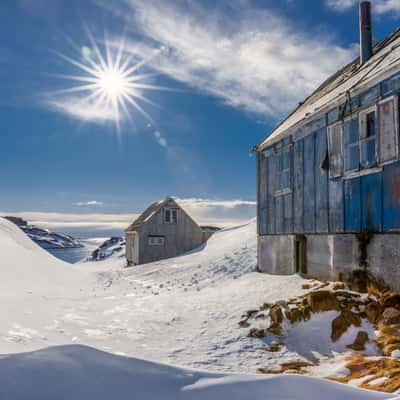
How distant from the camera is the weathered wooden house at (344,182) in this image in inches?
297

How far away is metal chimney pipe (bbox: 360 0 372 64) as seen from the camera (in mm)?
11578

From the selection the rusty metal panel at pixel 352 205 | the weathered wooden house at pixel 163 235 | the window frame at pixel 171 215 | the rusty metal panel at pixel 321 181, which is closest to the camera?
→ the rusty metal panel at pixel 352 205

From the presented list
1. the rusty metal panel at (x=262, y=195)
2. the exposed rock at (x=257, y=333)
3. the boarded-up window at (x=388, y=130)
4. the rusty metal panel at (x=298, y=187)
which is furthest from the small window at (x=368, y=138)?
the rusty metal panel at (x=262, y=195)

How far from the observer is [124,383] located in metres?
3.16

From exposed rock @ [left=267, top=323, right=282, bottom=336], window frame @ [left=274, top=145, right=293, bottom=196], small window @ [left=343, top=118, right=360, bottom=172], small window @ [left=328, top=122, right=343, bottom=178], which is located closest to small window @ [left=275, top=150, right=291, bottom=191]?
window frame @ [left=274, top=145, right=293, bottom=196]

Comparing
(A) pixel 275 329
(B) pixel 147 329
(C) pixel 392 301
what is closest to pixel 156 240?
(B) pixel 147 329

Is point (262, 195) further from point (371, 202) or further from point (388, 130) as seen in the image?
point (388, 130)

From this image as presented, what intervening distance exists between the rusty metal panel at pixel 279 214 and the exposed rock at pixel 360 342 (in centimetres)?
616

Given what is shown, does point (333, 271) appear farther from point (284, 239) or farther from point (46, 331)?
point (46, 331)

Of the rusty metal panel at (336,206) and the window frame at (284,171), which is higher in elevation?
the window frame at (284,171)

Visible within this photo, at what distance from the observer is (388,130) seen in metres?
7.55

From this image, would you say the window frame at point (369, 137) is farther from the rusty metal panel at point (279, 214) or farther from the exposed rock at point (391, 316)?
the rusty metal panel at point (279, 214)

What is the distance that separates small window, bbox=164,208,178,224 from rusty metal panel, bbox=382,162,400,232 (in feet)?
74.6

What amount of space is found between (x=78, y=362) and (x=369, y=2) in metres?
13.5
